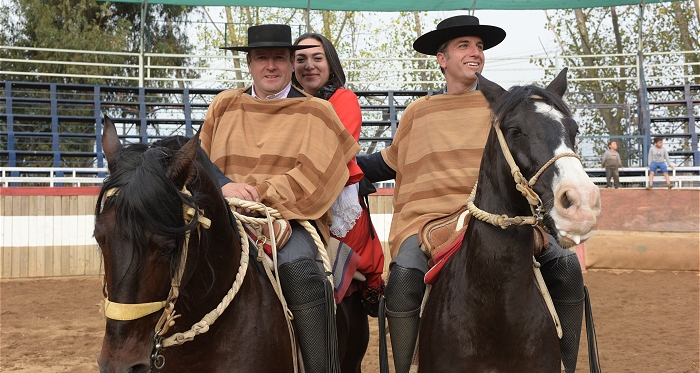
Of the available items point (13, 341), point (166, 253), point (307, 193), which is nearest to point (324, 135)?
point (307, 193)

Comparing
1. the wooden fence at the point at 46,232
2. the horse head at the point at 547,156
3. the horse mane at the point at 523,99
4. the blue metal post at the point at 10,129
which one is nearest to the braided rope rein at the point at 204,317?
the horse head at the point at 547,156

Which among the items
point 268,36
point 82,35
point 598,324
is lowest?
point 598,324

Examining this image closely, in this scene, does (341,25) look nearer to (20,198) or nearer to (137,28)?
(137,28)

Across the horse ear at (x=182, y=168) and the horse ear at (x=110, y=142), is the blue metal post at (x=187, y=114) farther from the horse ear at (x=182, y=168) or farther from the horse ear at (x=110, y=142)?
the horse ear at (x=182, y=168)

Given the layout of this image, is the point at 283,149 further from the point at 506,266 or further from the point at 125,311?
the point at 125,311

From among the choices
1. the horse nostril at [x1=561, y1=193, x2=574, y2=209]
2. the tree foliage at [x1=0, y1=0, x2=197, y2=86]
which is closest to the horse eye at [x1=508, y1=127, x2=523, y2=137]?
the horse nostril at [x1=561, y1=193, x2=574, y2=209]

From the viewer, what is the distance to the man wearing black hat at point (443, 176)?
3.22 metres

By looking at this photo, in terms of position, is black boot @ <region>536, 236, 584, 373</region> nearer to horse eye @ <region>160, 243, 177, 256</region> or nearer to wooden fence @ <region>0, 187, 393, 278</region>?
horse eye @ <region>160, 243, 177, 256</region>

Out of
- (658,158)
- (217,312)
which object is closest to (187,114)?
(658,158)

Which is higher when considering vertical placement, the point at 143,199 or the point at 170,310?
the point at 143,199

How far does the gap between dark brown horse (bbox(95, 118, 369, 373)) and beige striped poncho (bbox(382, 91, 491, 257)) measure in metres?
0.91

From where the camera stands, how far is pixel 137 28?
23656 mm

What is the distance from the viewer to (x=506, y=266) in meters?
2.75

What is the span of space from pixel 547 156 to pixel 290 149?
142cm
